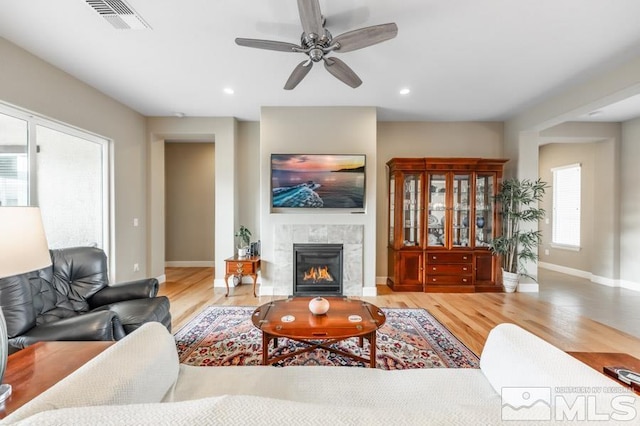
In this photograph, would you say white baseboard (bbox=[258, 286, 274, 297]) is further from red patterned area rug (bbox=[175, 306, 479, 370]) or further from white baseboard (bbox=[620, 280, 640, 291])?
white baseboard (bbox=[620, 280, 640, 291])

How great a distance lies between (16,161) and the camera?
2789mm

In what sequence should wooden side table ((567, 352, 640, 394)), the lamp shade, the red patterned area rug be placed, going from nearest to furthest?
the lamp shade
wooden side table ((567, 352, 640, 394))
the red patterned area rug

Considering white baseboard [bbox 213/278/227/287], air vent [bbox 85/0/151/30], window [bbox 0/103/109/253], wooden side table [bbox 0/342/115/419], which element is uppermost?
air vent [bbox 85/0/151/30]

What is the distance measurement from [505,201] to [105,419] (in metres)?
5.20

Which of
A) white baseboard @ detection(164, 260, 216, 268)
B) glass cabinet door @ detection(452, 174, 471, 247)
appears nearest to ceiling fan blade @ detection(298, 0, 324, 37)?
glass cabinet door @ detection(452, 174, 471, 247)

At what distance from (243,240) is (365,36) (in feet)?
11.5

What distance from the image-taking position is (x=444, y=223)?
4.60 metres

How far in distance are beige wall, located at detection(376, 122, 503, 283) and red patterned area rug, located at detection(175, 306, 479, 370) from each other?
2.12 meters

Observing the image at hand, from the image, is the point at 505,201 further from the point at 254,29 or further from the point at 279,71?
the point at 254,29

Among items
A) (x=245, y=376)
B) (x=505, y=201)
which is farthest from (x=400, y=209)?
(x=245, y=376)

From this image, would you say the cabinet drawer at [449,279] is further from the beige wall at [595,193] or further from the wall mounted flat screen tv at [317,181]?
the beige wall at [595,193]

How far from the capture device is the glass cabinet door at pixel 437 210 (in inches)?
181

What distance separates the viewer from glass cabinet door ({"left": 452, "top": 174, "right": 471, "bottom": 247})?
4.64m

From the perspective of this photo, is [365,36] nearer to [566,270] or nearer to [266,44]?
[266,44]
